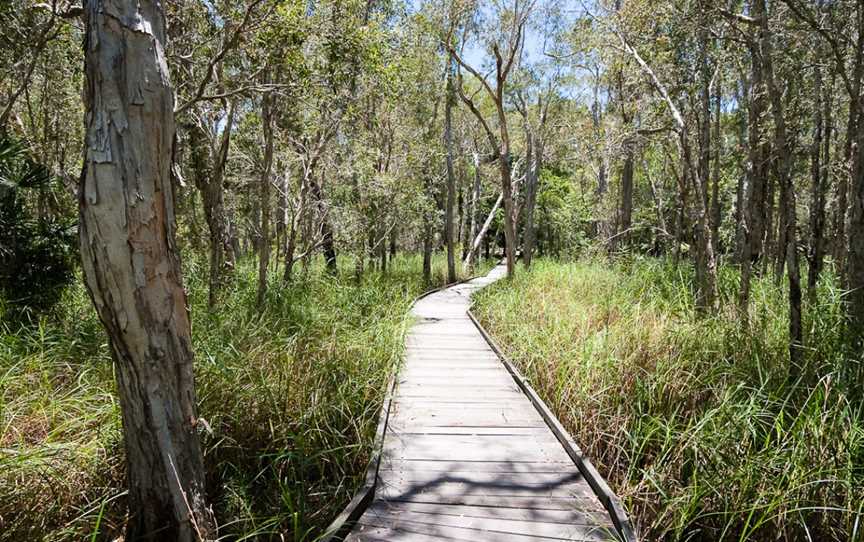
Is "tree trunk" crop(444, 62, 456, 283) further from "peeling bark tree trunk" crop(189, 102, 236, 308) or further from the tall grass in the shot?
the tall grass

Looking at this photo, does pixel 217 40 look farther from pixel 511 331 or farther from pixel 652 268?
pixel 652 268

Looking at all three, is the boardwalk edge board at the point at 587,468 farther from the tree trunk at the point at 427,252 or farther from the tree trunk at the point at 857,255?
the tree trunk at the point at 427,252

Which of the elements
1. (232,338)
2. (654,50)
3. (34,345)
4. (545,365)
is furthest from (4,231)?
(654,50)

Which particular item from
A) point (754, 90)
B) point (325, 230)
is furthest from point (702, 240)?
point (325, 230)

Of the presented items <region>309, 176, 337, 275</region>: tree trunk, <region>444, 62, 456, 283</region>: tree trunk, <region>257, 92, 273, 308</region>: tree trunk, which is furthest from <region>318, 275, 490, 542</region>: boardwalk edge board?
<region>444, 62, 456, 283</region>: tree trunk

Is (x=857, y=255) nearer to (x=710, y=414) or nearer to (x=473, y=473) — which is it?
(x=710, y=414)

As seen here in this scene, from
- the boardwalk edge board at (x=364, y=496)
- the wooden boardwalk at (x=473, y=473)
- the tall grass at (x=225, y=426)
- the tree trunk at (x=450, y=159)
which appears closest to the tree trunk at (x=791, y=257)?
the wooden boardwalk at (x=473, y=473)

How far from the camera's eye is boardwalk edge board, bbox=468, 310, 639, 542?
2623 mm

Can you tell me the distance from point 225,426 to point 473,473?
6.80 feet

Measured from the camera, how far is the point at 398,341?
615 cm

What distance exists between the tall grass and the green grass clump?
2009mm

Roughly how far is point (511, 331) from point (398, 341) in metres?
1.89

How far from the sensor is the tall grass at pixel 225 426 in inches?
108

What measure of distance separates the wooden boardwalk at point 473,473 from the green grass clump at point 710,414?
1.30ft
